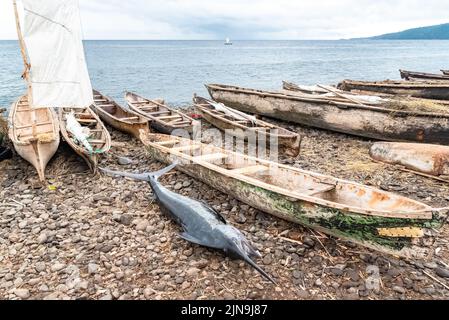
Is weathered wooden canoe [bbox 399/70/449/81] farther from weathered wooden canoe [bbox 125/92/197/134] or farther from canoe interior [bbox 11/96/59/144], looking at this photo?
canoe interior [bbox 11/96/59/144]

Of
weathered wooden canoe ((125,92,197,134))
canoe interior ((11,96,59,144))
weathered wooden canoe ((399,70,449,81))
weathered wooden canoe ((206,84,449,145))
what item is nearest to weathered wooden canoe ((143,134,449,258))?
weathered wooden canoe ((125,92,197,134))

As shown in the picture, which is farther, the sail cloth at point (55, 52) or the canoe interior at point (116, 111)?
the canoe interior at point (116, 111)

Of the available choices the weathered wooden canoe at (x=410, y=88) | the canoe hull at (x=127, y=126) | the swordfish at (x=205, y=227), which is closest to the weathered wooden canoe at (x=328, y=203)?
the swordfish at (x=205, y=227)

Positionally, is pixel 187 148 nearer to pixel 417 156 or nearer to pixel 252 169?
pixel 252 169

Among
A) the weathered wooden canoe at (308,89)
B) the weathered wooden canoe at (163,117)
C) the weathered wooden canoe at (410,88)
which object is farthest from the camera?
the weathered wooden canoe at (308,89)

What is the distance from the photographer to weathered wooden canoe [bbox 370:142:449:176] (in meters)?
8.50

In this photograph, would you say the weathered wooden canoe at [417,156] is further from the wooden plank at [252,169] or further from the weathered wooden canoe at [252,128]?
the wooden plank at [252,169]

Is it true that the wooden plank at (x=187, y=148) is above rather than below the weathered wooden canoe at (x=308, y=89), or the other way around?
below

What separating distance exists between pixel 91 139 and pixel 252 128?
523 cm

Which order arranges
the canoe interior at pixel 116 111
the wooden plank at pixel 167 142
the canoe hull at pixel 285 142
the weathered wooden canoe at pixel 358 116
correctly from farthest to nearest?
the canoe interior at pixel 116 111 < the weathered wooden canoe at pixel 358 116 < the canoe hull at pixel 285 142 < the wooden plank at pixel 167 142

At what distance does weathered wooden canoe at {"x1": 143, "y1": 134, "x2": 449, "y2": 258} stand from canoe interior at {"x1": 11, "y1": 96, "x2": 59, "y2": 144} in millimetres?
3866

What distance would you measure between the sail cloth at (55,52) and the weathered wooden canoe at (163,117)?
3261mm

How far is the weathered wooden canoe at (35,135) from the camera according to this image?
28.0 ft

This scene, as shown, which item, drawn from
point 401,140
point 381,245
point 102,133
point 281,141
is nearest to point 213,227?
point 381,245
